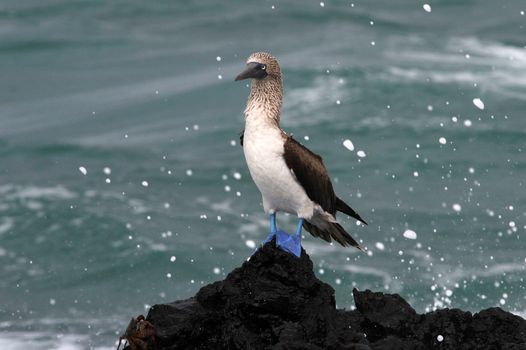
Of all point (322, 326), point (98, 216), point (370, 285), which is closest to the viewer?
point (322, 326)

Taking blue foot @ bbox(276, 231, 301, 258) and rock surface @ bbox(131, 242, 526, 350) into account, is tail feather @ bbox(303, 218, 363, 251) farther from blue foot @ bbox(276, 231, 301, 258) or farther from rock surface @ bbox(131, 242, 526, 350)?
rock surface @ bbox(131, 242, 526, 350)

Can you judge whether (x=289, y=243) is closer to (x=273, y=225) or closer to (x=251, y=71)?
(x=273, y=225)

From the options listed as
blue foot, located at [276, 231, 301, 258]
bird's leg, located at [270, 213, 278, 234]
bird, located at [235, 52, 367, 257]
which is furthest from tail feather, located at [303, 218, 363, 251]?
blue foot, located at [276, 231, 301, 258]

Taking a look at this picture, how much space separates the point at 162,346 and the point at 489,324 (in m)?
2.99

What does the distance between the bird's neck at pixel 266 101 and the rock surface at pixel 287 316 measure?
1.27 metres

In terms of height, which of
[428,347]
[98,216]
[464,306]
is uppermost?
[98,216]

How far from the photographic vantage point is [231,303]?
12.1 metres

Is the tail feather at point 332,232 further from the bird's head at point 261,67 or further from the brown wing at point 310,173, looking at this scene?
the bird's head at point 261,67

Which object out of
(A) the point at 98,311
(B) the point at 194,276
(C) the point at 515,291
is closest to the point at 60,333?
(A) the point at 98,311

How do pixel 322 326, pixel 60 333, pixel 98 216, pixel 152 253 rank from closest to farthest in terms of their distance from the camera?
pixel 322 326, pixel 60 333, pixel 152 253, pixel 98 216

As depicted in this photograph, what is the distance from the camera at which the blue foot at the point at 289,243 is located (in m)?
12.4

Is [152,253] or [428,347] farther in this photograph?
[152,253]

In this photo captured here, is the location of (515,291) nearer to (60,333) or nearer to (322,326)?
(60,333)

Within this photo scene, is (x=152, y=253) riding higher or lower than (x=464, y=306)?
higher
